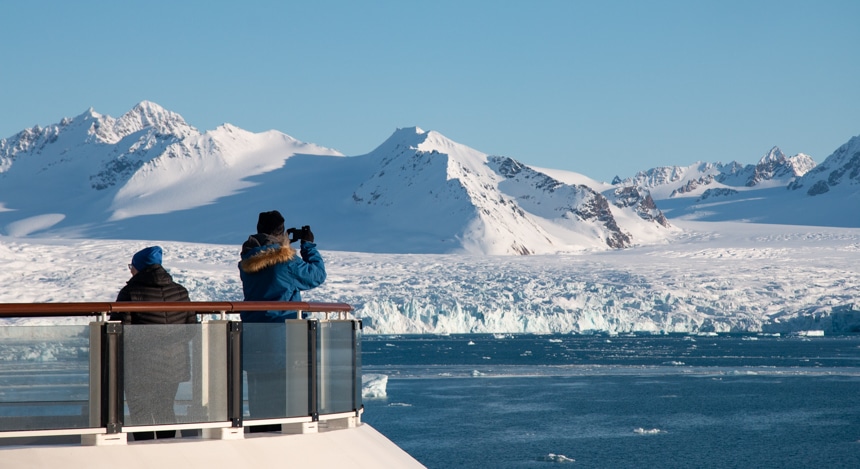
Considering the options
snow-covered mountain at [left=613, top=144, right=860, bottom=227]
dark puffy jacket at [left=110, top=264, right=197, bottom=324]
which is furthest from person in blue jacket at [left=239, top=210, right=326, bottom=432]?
snow-covered mountain at [left=613, top=144, right=860, bottom=227]

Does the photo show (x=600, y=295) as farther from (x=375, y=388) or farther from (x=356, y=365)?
(x=356, y=365)

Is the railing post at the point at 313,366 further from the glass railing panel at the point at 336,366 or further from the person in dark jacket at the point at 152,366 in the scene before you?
the person in dark jacket at the point at 152,366

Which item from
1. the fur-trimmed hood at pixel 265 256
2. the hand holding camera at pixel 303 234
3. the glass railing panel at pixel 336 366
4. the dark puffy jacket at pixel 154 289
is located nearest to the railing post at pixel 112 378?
the dark puffy jacket at pixel 154 289

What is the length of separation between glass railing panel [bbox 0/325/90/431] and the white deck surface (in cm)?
12

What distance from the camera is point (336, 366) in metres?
5.96

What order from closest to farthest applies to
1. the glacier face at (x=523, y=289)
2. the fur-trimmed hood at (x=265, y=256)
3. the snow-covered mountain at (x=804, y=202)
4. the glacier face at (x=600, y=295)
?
the fur-trimmed hood at (x=265, y=256)
the glacier face at (x=523, y=289)
the glacier face at (x=600, y=295)
the snow-covered mountain at (x=804, y=202)

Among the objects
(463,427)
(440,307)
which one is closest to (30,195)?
(440,307)

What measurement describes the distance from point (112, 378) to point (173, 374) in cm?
27

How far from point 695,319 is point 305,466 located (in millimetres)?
66488

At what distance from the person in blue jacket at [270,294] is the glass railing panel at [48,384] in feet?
2.59

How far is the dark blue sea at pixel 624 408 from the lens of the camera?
26.2 metres

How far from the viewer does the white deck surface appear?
4.95m

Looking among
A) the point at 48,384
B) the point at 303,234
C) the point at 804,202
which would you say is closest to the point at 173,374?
the point at 48,384

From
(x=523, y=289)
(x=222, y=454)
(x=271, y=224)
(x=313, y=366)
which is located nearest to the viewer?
(x=222, y=454)
